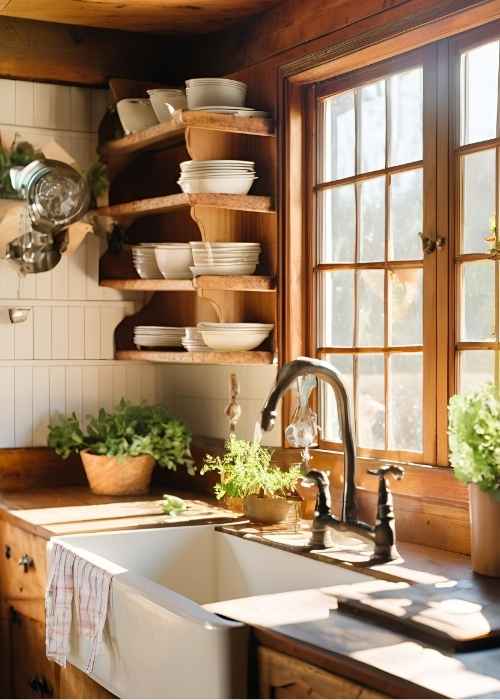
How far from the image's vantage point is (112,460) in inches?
135

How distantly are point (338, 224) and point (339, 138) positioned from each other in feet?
0.83

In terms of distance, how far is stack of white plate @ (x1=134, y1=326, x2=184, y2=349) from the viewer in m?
3.62

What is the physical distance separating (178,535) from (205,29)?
177 centimetres

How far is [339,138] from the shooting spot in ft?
10.3

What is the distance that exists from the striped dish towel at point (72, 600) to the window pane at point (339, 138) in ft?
4.42

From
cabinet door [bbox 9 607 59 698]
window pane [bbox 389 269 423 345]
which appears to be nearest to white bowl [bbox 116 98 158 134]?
window pane [bbox 389 269 423 345]

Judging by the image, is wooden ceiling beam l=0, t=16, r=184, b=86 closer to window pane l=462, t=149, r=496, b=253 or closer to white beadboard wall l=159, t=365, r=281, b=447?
white beadboard wall l=159, t=365, r=281, b=447

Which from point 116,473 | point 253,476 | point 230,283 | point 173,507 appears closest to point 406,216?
point 230,283

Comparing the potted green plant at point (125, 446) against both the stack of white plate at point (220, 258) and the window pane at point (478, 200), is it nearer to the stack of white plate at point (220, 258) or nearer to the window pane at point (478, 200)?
the stack of white plate at point (220, 258)

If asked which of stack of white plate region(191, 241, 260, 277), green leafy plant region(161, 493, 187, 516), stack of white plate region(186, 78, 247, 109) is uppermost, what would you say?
stack of white plate region(186, 78, 247, 109)

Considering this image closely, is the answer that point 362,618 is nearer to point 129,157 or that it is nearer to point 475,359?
point 475,359

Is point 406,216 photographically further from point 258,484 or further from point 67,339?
point 67,339

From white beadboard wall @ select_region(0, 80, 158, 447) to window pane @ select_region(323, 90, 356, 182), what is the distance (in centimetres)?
104

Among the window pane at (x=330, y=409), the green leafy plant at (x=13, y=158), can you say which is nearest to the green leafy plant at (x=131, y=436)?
the window pane at (x=330, y=409)
